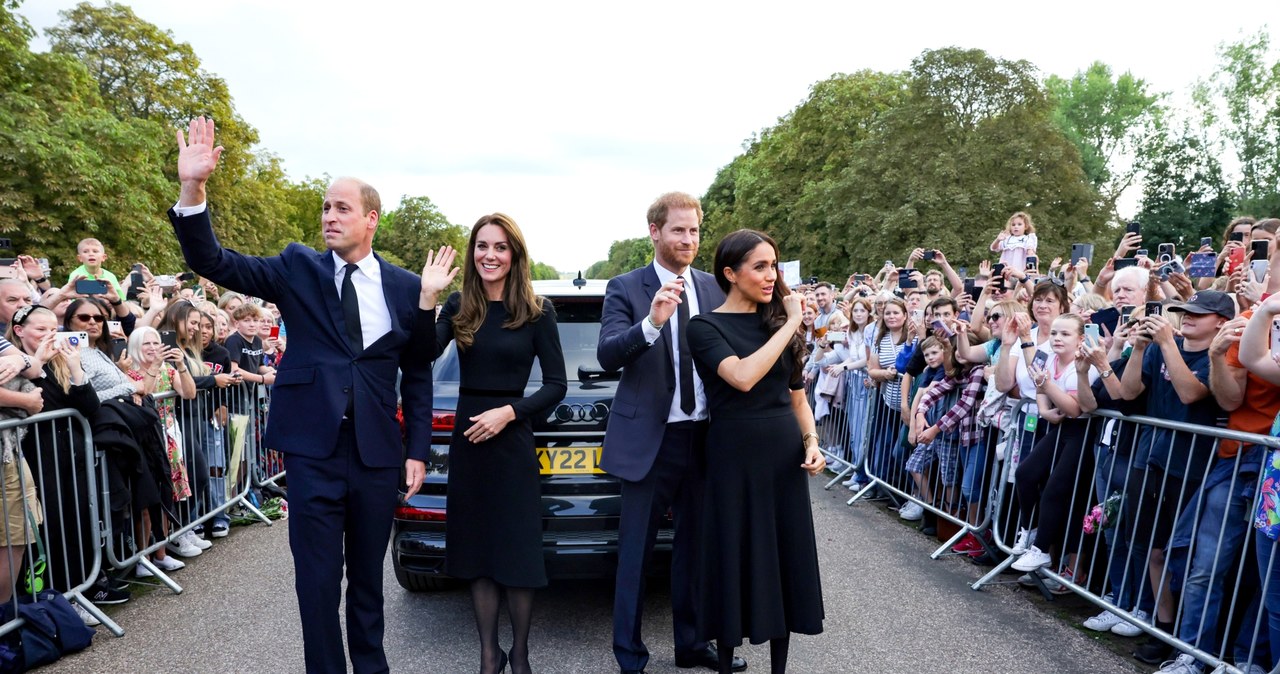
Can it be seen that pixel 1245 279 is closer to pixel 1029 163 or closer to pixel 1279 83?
pixel 1029 163

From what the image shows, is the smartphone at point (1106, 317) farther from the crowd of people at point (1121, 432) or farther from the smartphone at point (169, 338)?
the smartphone at point (169, 338)

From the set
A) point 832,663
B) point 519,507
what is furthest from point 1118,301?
point 519,507

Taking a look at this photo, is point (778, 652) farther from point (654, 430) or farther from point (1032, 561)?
point (1032, 561)

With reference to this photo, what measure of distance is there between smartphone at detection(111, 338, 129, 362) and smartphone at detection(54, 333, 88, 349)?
0.70 metres

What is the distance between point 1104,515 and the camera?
17.7 ft

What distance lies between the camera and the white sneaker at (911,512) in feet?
27.0

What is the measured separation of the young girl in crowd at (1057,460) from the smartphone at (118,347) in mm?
6088

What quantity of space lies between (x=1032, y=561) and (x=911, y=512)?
2372 millimetres

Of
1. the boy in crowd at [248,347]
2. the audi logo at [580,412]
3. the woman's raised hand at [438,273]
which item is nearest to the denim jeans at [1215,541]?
the audi logo at [580,412]

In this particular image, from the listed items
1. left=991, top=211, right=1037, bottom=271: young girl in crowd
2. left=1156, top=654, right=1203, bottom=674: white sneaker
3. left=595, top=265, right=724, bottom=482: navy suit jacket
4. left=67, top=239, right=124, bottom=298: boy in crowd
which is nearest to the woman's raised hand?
left=595, top=265, right=724, bottom=482: navy suit jacket

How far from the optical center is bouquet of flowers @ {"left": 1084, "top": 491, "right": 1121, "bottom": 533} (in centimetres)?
538

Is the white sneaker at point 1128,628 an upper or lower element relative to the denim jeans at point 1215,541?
lower

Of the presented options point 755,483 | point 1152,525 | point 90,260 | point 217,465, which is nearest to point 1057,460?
point 1152,525

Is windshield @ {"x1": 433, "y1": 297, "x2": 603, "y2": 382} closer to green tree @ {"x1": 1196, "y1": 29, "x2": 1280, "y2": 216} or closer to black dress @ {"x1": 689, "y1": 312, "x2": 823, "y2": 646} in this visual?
black dress @ {"x1": 689, "y1": 312, "x2": 823, "y2": 646}
